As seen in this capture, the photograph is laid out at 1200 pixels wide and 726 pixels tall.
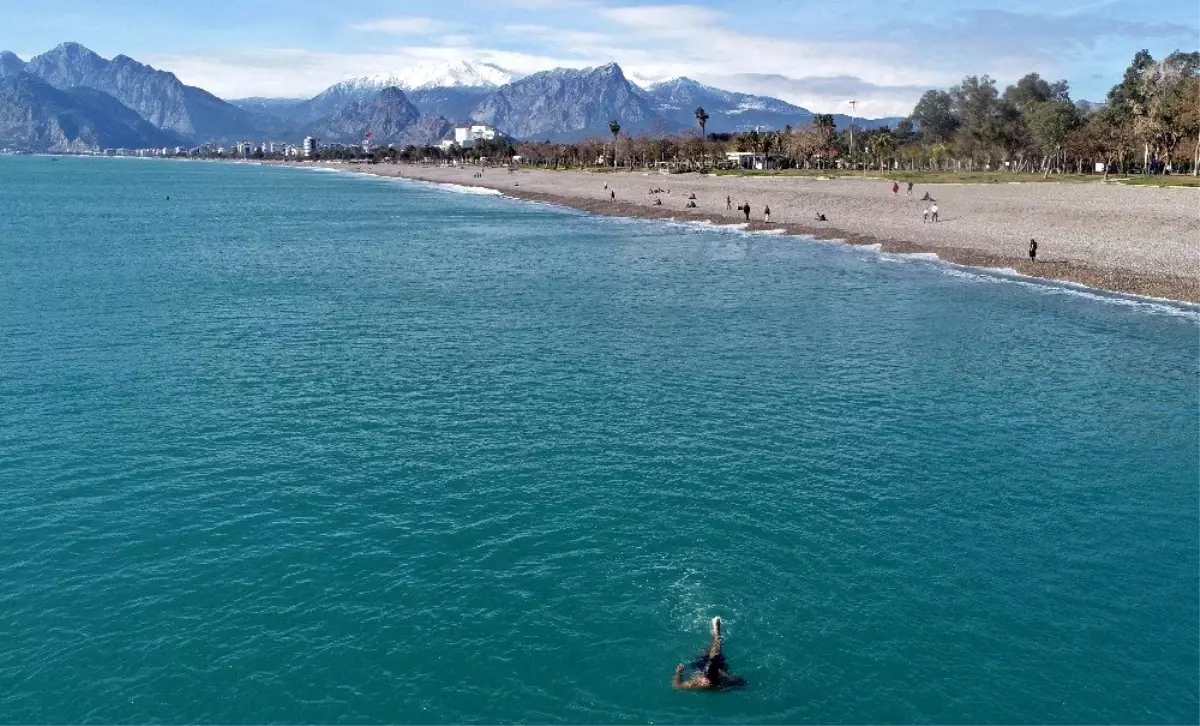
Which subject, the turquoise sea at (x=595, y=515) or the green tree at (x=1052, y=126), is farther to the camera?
the green tree at (x=1052, y=126)

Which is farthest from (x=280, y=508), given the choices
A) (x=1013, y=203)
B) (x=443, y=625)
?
(x=1013, y=203)

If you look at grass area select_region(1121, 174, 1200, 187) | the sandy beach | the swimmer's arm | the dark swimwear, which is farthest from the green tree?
the swimmer's arm

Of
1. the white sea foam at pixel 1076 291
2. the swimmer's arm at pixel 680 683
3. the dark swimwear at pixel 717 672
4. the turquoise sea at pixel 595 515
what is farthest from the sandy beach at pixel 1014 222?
the swimmer's arm at pixel 680 683

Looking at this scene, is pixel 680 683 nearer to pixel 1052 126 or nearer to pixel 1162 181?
pixel 1162 181

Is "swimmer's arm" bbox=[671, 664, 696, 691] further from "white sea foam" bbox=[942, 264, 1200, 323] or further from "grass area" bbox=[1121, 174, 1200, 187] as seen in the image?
"grass area" bbox=[1121, 174, 1200, 187]

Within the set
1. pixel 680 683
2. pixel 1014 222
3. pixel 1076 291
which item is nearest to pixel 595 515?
pixel 680 683

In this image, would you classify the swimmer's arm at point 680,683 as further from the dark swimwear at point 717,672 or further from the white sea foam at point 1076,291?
the white sea foam at point 1076,291
